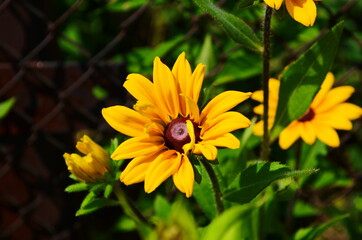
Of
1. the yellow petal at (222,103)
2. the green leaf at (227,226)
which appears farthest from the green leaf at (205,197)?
the green leaf at (227,226)

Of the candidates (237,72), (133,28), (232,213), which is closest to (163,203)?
(237,72)

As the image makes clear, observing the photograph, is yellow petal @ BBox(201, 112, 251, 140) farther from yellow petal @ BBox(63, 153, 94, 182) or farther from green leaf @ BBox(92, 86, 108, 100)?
green leaf @ BBox(92, 86, 108, 100)

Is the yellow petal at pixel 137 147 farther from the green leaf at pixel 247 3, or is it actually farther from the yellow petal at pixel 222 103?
the green leaf at pixel 247 3

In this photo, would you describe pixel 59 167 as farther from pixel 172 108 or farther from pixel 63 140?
pixel 172 108

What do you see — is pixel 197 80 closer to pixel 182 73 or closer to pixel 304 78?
pixel 182 73

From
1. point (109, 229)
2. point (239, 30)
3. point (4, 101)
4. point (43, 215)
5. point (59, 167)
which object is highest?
point (4, 101)

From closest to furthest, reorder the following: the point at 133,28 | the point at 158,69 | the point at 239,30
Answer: the point at 158,69 < the point at 239,30 < the point at 133,28

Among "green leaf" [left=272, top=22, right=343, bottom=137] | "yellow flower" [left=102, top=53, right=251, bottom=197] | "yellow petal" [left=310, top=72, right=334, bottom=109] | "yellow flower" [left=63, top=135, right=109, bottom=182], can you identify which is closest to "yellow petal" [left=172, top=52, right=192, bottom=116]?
"yellow flower" [left=102, top=53, right=251, bottom=197]
